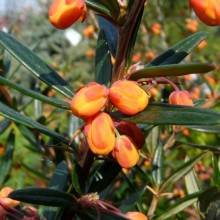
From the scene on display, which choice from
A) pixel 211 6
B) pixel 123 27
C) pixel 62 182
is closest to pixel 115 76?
pixel 123 27

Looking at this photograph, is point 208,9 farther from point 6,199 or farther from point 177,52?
point 6,199

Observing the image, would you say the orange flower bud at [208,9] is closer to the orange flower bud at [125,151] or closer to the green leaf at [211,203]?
the orange flower bud at [125,151]

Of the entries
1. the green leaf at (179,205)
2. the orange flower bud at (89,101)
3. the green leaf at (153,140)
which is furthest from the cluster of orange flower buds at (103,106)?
the green leaf at (153,140)

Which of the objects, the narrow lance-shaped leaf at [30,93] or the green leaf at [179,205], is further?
the green leaf at [179,205]

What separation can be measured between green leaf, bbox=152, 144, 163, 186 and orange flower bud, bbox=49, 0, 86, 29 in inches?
20.8

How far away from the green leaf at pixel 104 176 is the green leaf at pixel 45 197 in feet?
0.35

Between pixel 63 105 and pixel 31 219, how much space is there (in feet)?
0.65

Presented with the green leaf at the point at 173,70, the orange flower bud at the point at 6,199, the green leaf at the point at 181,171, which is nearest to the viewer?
the green leaf at the point at 173,70

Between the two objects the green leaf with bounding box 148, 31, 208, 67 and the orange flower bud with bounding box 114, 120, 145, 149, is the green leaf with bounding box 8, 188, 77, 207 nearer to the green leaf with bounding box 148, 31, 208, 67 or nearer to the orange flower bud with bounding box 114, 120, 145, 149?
the orange flower bud with bounding box 114, 120, 145, 149

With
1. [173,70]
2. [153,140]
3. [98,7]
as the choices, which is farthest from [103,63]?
[153,140]

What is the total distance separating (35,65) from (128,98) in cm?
26

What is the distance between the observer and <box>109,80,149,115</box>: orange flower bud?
2.31ft

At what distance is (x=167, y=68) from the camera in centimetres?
69

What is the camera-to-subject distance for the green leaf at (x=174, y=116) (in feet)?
2.24
